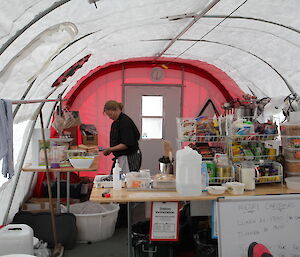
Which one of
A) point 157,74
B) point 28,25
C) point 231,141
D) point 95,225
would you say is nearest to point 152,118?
→ point 157,74

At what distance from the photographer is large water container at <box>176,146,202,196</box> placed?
9.86 ft

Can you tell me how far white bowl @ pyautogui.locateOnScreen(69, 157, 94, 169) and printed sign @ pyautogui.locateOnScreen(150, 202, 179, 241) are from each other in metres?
1.65

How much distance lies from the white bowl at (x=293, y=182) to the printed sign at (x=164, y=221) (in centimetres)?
105

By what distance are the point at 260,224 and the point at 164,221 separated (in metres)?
0.79

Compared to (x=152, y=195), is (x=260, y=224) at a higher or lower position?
lower

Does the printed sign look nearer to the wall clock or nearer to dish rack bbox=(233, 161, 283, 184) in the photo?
dish rack bbox=(233, 161, 283, 184)

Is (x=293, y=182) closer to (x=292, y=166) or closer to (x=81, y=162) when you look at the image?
(x=292, y=166)

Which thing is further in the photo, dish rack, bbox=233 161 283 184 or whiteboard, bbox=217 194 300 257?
dish rack, bbox=233 161 283 184

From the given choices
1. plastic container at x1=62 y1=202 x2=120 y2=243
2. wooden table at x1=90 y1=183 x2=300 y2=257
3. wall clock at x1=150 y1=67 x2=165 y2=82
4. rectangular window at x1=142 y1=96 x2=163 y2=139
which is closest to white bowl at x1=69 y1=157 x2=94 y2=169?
plastic container at x1=62 y1=202 x2=120 y2=243

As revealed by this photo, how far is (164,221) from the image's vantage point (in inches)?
119

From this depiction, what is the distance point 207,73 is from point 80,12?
17.2 ft

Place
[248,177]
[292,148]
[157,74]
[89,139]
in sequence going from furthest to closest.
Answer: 1. [157,74]
2. [89,139]
3. [292,148]
4. [248,177]

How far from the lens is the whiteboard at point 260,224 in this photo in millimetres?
2963

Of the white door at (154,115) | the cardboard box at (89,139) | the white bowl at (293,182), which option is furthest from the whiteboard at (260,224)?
the white door at (154,115)
